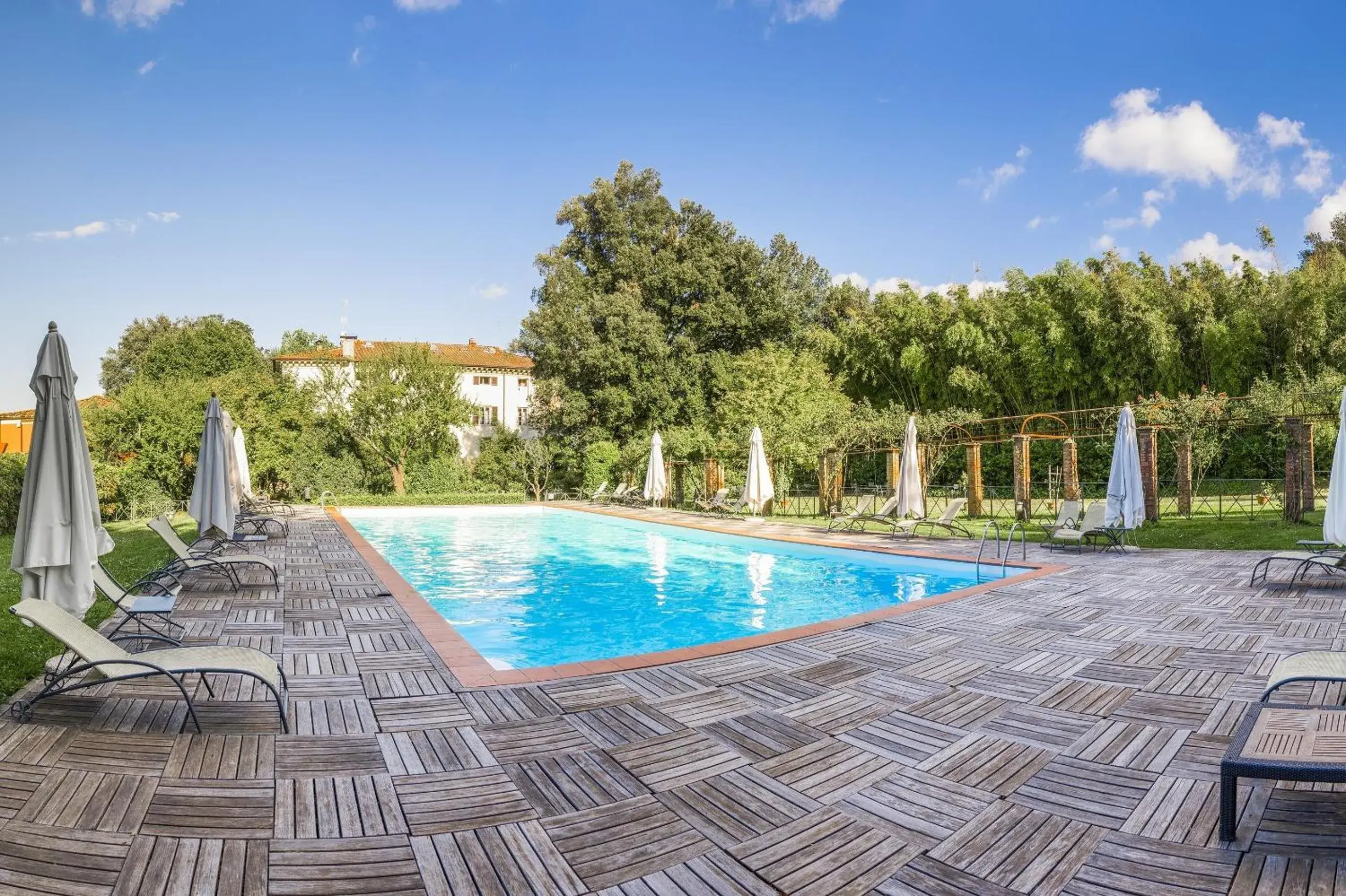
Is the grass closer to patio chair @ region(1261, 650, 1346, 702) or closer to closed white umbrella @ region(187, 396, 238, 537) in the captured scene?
closed white umbrella @ region(187, 396, 238, 537)

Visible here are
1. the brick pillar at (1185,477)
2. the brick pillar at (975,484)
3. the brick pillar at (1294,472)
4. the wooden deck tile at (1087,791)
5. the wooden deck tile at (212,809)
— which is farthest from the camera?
the brick pillar at (975,484)

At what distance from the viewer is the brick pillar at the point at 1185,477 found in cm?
1557

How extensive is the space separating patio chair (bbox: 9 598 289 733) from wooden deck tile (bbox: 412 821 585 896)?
153 centimetres

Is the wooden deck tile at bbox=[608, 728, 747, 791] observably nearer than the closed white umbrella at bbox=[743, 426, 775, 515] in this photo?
Yes

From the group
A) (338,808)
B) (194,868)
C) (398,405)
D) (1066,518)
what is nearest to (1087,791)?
(338,808)

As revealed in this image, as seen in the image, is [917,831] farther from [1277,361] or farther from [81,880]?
[1277,361]

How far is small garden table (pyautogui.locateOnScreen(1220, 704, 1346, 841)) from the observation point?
2564 mm

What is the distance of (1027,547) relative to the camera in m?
11.8

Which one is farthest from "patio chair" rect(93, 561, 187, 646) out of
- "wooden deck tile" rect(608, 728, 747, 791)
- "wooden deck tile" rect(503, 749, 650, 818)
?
"wooden deck tile" rect(608, 728, 747, 791)

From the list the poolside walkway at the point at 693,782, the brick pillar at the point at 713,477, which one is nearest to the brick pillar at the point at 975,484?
the brick pillar at the point at 713,477

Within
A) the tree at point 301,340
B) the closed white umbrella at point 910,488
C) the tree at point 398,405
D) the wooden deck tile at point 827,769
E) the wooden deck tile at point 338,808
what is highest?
the tree at point 301,340

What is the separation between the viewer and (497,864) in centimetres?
258

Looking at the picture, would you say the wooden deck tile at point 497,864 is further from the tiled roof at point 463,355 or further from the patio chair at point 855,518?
the tiled roof at point 463,355

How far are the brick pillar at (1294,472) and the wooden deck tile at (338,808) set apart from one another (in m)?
16.2
